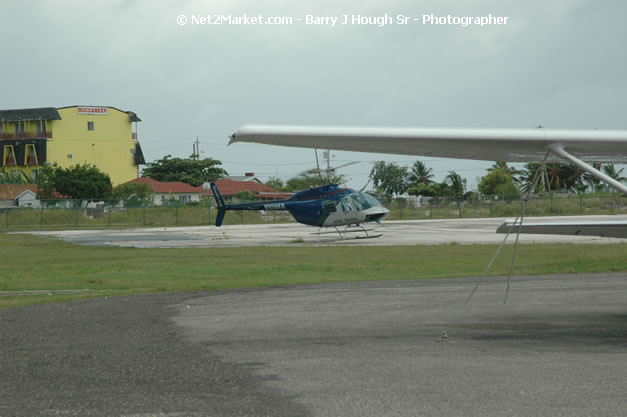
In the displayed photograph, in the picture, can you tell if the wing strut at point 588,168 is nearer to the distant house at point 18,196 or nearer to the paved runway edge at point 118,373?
the paved runway edge at point 118,373

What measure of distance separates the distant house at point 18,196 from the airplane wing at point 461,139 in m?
84.7

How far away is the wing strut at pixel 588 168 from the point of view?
26.0 ft

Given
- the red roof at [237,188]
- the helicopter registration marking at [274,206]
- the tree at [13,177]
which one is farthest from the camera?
the red roof at [237,188]

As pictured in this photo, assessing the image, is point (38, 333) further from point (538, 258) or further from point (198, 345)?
point (538, 258)

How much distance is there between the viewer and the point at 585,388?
605 cm

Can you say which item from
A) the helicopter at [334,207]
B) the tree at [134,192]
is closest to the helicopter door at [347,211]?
the helicopter at [334,207]

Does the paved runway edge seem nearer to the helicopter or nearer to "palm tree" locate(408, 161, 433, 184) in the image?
the helicopter

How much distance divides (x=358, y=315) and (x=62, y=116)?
106m

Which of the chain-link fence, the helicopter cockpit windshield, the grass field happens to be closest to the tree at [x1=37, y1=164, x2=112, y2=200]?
the chain-link fence

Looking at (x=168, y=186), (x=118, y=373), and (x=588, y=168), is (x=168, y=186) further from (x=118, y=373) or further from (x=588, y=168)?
(x=118, y=373)

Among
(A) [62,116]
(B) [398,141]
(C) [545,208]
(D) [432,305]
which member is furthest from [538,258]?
(A) [62,116]

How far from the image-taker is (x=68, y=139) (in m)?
111

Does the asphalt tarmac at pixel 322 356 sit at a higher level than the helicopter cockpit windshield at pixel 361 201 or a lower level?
lower

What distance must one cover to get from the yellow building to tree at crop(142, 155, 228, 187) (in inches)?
140
